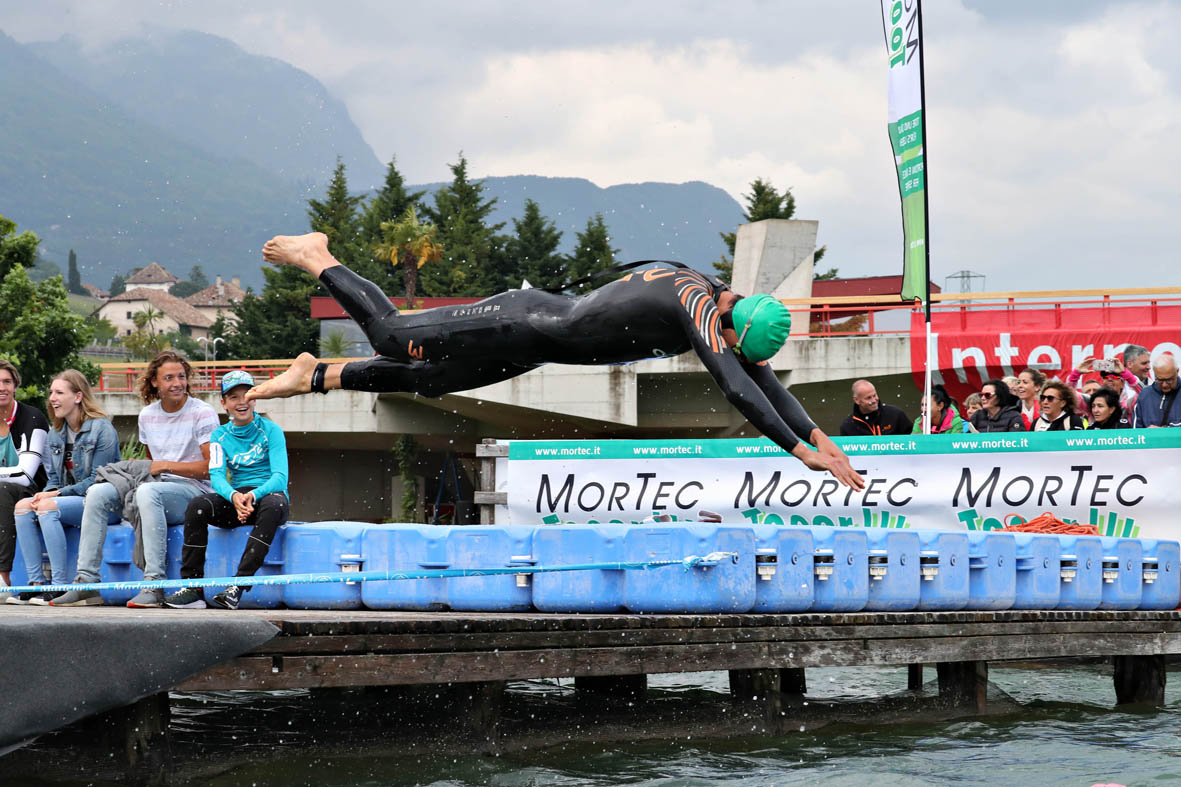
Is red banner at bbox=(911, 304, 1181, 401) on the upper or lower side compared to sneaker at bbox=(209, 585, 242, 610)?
upper

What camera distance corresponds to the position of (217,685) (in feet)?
20.9

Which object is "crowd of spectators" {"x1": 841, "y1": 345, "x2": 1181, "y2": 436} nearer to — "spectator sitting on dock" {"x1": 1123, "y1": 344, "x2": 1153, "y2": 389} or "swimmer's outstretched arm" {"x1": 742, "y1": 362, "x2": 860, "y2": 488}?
"spectator sitting on dock" {"x1": 1123, "y1": 344, "x2": 1153, "y2": 389}

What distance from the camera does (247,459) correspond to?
839cm

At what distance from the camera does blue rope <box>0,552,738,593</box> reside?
6.95m

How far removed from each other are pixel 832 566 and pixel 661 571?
4.76 ft

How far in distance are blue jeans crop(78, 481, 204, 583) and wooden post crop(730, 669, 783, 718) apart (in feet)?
13.6

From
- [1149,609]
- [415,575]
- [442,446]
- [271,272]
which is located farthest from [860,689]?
[271,272]

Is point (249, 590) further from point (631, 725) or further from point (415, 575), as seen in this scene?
point (631, 725)

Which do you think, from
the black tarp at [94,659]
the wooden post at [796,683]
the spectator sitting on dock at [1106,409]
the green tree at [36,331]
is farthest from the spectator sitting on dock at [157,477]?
the green tree at [36,331]

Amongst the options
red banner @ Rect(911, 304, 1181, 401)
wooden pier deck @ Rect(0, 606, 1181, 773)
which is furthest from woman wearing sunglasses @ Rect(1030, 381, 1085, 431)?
red banner @ Rect(911, 304, 1181, 401)

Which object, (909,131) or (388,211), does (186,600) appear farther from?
(388,211)

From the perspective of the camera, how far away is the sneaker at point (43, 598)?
327 inches

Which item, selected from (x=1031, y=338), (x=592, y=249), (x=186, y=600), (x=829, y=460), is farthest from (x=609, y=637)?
(x=592, y=249)

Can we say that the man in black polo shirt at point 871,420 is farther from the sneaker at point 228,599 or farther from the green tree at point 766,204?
the green tree at point 766,204
